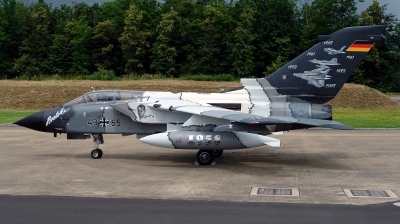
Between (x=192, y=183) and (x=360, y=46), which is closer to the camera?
(x=192, y=183)

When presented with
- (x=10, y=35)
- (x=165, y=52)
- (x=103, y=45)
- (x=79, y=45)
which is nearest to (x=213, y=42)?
(x=165, y=52)

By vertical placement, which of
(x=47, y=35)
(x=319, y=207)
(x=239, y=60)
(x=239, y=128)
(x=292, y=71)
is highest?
(x=47, y=35)

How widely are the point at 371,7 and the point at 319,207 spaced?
63938 millimetres

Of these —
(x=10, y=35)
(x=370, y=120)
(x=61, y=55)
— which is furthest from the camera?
(x=10, y=35)

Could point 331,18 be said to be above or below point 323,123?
above

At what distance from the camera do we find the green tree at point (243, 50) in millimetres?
61344

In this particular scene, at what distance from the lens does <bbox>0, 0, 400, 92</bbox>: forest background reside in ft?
206

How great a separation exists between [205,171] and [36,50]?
59.2m

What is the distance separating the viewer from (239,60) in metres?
61.8

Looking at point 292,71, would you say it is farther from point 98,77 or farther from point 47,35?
point 47,35

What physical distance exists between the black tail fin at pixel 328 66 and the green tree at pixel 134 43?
5004 centimetres

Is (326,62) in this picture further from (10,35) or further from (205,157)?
(10,35)

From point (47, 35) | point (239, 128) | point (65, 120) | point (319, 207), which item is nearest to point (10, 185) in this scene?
point (65, 120)

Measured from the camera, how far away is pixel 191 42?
2589 inches
